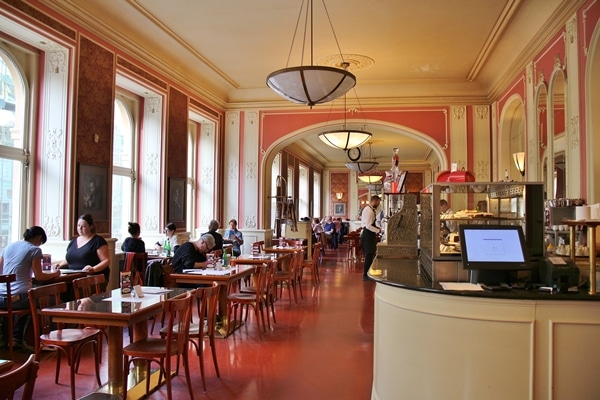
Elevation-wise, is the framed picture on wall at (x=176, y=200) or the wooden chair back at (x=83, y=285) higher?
the framed picture on wall at (x=176, y=200)

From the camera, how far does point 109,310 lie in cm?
346

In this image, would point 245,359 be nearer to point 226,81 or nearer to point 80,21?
point 80,21

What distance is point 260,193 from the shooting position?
10844mm

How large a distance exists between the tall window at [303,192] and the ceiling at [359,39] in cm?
912

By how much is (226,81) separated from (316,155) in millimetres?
10639

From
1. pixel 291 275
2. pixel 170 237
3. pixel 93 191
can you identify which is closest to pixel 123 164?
pixel 170 237

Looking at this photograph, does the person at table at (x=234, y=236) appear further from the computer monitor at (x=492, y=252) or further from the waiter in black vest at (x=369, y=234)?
the computer monitor at (x=492, y=252)

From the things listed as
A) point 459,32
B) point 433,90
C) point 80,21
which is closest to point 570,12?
point 459,32

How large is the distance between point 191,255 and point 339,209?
58.8 ft

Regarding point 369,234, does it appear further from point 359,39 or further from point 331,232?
point 331,232

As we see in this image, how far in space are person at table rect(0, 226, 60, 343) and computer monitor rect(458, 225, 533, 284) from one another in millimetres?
4026

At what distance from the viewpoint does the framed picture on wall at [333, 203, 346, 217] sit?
2350 cm

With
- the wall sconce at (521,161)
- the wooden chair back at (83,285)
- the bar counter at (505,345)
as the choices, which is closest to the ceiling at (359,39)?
the wall sconce at (521,161)

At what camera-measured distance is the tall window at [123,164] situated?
8.05 metres
